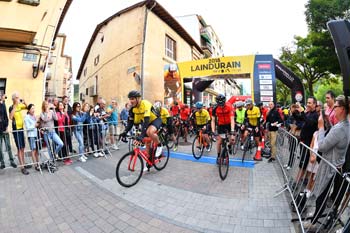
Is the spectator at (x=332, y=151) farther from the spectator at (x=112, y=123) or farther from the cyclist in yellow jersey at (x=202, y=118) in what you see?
the spectator at (x=112, y=123)

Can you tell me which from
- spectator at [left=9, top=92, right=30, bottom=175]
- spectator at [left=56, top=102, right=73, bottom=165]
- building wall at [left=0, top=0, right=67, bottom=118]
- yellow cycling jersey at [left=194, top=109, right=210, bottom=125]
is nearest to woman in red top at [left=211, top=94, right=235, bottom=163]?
yellow cycling jersey at [left=194, top=109, right=210, bottom=125]

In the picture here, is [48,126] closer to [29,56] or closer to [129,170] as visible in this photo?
[129,170]

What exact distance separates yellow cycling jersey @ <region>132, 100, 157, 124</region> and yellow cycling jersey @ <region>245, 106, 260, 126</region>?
342 cm

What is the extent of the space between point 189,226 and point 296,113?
4.71m

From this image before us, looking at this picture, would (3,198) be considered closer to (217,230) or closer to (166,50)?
(217,230)

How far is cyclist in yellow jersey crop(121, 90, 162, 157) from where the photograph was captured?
4.33 metres

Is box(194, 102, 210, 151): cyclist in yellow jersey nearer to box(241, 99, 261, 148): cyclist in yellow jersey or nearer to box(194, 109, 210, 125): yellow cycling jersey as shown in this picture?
box(194, 109, 210, 125): yellow cycling jersey

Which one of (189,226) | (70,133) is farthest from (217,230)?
(70,133)

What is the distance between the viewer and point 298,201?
125 inches

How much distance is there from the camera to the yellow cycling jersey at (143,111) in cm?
441

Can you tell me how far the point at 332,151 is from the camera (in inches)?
107

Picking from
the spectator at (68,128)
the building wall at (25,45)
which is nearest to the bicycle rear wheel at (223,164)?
the spectator at (68,128)

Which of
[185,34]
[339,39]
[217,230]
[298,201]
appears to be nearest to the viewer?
[339,39]

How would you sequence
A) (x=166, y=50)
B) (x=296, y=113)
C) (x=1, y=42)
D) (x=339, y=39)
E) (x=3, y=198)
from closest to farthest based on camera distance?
(x=339, y=39)
(x=3, y=198)
(x=296, y=113)
(x=1, y=42)
(x=166, y=50)
